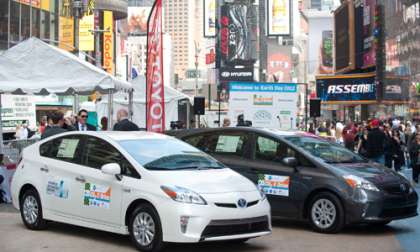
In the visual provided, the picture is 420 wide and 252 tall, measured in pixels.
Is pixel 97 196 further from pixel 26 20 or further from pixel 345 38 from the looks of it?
pixel 345 38

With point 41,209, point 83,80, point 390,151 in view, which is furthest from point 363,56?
point 41,209

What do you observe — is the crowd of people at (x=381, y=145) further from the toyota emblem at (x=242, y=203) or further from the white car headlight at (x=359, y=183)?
the toyota emblem at (x=242, y=203)

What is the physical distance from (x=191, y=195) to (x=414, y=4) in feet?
139

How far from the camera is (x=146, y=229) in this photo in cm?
819

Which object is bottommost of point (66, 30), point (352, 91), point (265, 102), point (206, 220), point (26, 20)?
point (206, 220)

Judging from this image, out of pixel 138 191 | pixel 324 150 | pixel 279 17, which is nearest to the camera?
pixel 138 191

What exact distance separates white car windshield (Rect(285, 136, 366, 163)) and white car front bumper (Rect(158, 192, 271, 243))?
2825 mm

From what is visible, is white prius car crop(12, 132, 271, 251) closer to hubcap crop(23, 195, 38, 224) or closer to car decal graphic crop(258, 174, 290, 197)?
hubcap crop(23, 195, 38, 224)

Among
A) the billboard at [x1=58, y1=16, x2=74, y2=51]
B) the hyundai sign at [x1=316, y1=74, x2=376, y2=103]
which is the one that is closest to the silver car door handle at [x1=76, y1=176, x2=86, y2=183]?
the billboard at [x1=58, y1=16, x2=74, y2=51]

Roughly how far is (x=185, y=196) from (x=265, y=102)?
18.1m

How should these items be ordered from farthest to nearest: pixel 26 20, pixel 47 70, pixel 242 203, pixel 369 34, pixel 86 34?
pixel 369 34 → pixel 86 34 → pixel 26 20 → pixel 47 70 → pixel 242 203

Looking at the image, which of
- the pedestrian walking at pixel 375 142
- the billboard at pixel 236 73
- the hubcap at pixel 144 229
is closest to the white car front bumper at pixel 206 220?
the hubcap at pixel 144 229

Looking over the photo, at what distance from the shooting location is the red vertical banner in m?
16.0

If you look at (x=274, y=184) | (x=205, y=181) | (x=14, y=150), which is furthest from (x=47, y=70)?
(x=205, y=181)
